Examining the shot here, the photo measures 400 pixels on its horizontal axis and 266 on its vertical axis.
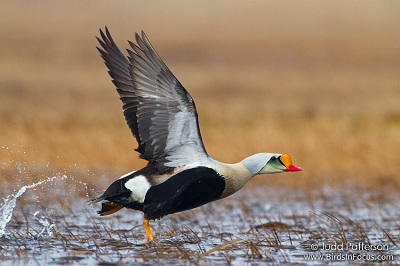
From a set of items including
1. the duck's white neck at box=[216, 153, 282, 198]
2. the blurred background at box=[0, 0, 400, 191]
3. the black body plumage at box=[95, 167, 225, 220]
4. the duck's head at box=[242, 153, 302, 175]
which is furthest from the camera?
the blurred background at box=[0, 0, 400, 191]

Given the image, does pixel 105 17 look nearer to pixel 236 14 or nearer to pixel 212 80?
pixel 236 14

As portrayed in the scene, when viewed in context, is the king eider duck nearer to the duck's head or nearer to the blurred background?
the duck's head

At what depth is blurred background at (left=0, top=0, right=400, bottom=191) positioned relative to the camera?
1673 cm

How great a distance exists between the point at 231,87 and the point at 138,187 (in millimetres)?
21023

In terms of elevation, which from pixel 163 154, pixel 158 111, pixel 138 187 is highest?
pixel 158 111

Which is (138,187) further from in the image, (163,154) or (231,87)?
(231,87)

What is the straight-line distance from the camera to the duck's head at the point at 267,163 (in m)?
9.14

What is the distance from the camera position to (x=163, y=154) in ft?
29.3

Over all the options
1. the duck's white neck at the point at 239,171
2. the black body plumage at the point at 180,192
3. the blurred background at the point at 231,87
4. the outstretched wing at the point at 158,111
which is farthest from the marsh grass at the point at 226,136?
the outstretched wing at the point at 158,111

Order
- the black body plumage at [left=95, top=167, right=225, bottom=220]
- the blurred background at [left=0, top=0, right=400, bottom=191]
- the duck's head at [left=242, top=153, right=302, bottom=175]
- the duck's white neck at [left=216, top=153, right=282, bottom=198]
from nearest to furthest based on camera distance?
the black body plumage at [left=95, top=167, right=225, bottom=220]
the duck's white neck at [left=216, top=153, right=282, bottom=198]
the duck's head at [left=242, top=153, right=302, bottom=175]
the blurred background at [left=0, top=0, right=400, bottom=191]

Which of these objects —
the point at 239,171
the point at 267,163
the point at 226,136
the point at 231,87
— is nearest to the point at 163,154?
the point at 239,171

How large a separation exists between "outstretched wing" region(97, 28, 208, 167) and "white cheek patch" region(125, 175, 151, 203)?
28 centimetres

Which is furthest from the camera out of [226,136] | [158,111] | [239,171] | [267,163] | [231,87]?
[231,87]

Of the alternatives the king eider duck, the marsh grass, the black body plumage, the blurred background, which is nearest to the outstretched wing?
the king eider duck
